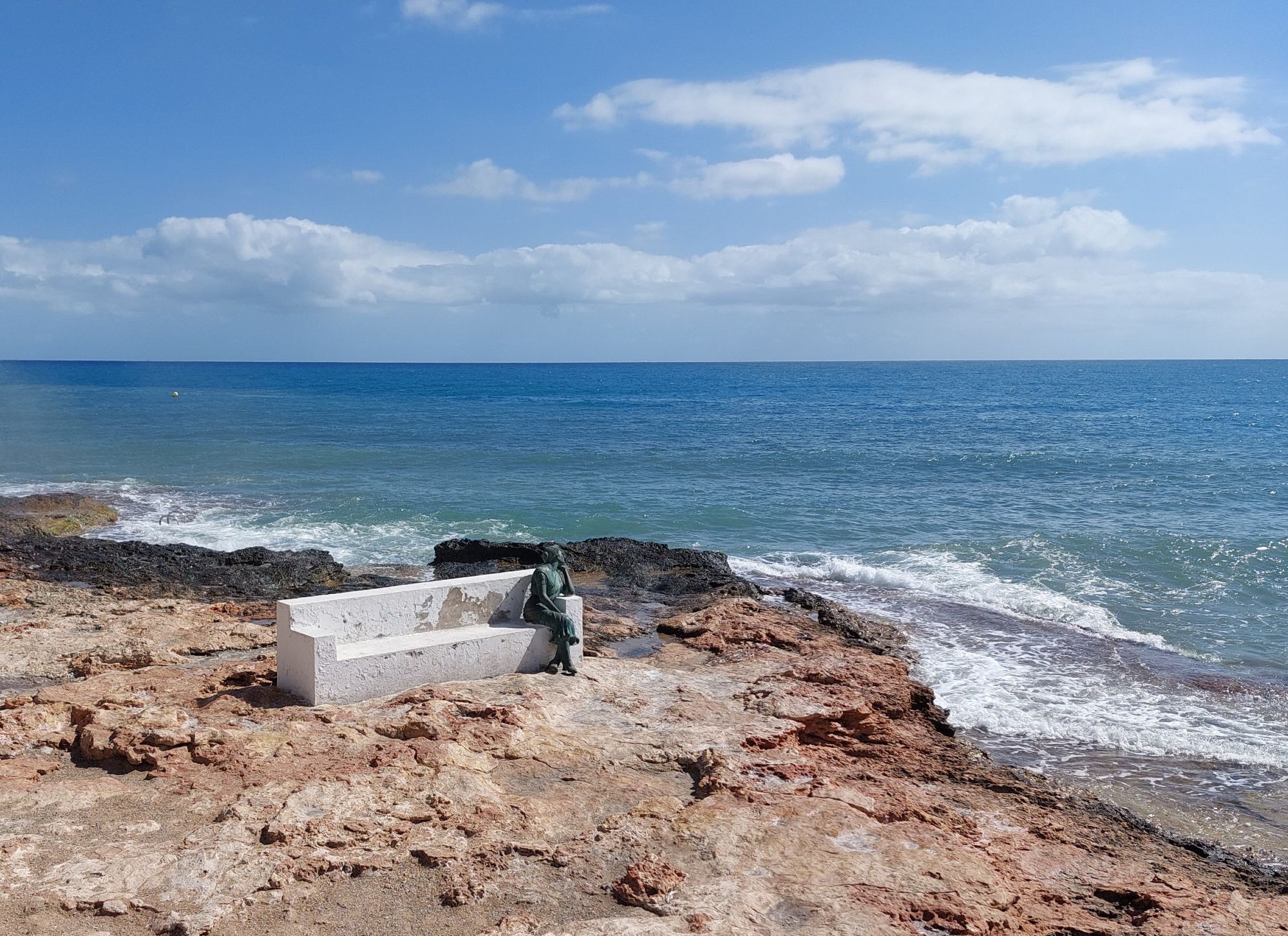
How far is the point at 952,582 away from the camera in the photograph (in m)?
17.8

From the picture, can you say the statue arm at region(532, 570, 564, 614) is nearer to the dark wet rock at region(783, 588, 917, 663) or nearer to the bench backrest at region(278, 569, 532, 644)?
the bench backrest at region(278, 569, 532, 644)

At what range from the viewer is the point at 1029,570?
18906 mm

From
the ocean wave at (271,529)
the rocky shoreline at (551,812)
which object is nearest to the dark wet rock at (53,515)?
the ocean wave at (271,529)

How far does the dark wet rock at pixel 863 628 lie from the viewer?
512 inches

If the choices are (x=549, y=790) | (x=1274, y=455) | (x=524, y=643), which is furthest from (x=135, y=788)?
(x=1274, y=455)

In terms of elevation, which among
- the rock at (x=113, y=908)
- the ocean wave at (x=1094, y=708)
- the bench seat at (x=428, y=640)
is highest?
the bench seat at (x=428, y=640)

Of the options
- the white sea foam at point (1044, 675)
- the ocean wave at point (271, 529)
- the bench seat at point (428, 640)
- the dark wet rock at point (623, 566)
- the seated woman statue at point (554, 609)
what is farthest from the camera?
the ocean wave at point (271, 529)

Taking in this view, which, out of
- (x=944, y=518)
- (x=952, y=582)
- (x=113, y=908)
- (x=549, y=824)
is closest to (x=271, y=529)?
(x=952, y=582)

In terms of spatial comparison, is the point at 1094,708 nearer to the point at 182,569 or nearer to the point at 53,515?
the point at 182,569

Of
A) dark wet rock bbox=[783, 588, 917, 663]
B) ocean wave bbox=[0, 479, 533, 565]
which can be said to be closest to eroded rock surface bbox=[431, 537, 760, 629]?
dark wet rock bbox=[783, 588, 917, 663]

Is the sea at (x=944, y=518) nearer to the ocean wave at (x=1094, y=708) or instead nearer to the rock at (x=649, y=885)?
the ocean wave at (x=1094, y=708)

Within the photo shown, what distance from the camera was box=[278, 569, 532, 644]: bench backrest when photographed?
30.5 feet

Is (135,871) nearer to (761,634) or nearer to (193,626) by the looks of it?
(193,626)

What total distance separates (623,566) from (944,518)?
410 inches
